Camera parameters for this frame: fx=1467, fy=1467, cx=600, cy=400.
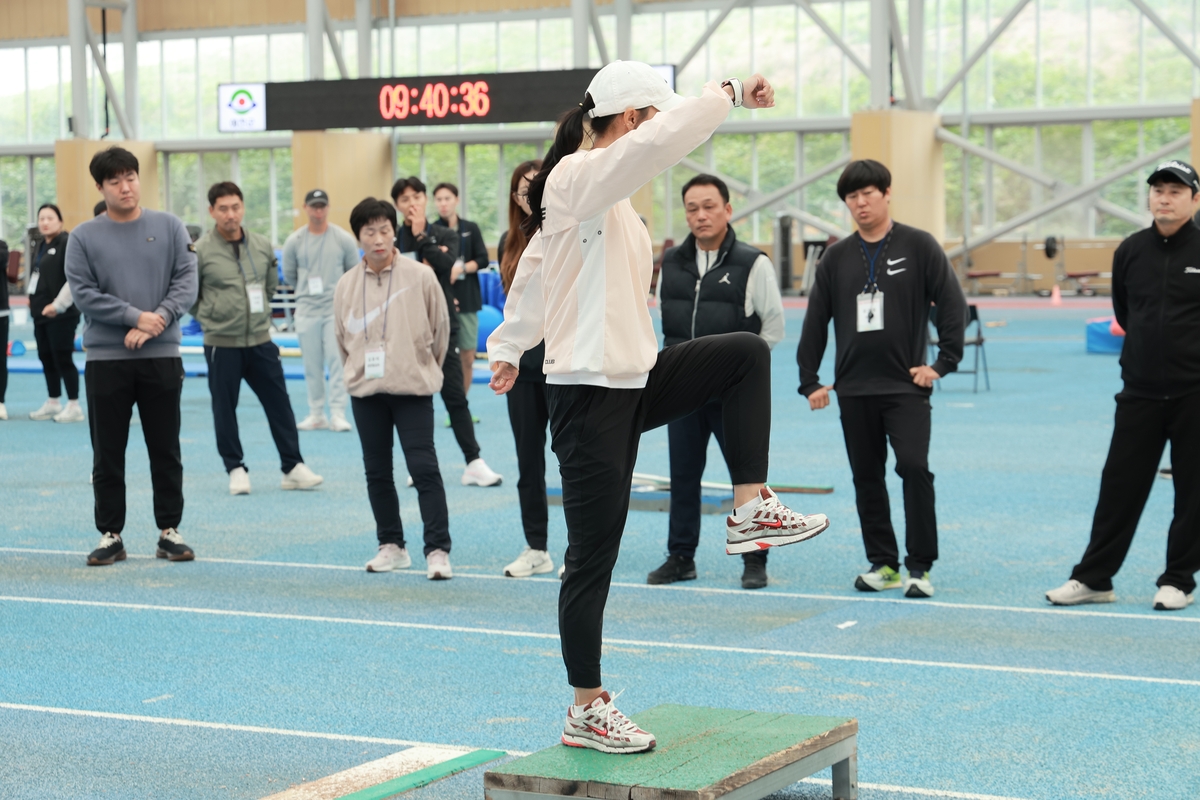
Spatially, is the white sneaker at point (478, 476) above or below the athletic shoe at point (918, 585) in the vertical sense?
above

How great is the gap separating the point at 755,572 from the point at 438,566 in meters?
1.49

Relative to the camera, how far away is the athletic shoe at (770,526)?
12.5 ft

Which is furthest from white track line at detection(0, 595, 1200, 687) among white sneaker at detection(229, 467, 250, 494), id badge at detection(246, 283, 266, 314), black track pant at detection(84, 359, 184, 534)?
id badge at detection(246, 283, 266, 314)

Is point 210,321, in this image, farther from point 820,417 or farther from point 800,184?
point 800,184

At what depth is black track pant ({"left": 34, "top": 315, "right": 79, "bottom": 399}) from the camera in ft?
44.0

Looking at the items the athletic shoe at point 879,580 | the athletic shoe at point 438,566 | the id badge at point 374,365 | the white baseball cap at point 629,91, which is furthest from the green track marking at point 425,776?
the id badge at point 374,365

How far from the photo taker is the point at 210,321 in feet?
30.8

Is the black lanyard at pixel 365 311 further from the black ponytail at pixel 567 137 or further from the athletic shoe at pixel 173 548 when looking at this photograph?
the black ponytail at pixel 567 137

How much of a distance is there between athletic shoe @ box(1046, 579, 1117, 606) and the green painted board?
8.97 feet

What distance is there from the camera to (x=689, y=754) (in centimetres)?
361

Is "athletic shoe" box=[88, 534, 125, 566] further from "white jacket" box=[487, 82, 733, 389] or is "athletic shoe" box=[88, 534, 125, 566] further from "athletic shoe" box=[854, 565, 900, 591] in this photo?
"white jacket" box=[487, 82, 733, 389]

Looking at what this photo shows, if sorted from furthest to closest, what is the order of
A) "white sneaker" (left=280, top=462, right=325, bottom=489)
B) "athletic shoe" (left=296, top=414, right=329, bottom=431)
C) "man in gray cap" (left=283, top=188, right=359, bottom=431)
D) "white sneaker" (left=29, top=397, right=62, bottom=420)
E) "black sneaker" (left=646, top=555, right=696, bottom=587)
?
"white sneaker" (left=29, top=397, right=62, bottom=420) → "athletic shoe" (left=296, top=414, right=329, bottom=431) → "man in gray cap" (left=283, top=188, right=359, bottom=431) → "white sneaker" (left=280, top=462, right=325, bottom=489) → "black sneaker" (left=646, top=555, right=696, bottom=587)

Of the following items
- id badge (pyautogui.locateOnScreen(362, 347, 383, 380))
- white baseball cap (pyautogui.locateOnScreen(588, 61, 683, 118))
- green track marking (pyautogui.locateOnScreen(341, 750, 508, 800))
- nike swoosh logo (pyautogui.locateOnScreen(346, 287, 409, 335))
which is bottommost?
green track marking (pyautogui.locateOnScreen(341, 750, 508, 800))

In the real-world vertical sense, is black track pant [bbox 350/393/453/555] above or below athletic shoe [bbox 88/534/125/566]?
above
